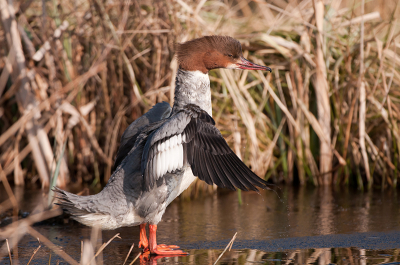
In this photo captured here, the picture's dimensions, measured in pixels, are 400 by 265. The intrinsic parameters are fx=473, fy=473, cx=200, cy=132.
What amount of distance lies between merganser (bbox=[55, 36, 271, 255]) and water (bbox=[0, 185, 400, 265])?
0.99ft

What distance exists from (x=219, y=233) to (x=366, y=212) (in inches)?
53.3

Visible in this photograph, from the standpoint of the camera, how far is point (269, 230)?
Result: 3598 millimetres

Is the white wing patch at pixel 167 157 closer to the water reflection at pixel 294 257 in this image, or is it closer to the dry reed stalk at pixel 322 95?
the water reflection at pixel 294 257

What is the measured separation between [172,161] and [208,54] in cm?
100

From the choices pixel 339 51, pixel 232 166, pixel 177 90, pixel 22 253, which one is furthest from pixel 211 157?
pixel 339 51

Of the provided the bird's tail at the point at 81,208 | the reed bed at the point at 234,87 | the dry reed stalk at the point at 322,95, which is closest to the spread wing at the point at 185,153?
the bird's tail at the point at 81,208

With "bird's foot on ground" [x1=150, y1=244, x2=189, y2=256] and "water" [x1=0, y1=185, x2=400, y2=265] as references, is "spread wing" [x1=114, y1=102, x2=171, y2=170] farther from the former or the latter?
"bird's foot on ground" [x1=150, y1=244, x2=189, y2=256]

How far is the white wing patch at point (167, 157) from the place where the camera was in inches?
116

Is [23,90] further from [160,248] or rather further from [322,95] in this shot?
[322,95]

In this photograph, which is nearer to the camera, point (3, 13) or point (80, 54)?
point (3, 13)

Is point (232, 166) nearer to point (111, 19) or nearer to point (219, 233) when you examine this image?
point (219, 233)

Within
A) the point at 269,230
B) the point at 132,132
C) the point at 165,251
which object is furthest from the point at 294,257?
the point at 132,132

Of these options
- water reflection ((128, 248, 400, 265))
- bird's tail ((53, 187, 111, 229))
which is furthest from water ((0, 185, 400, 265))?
bird's tail ((53, 187, 111, 229))

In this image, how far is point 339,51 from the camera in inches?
201
